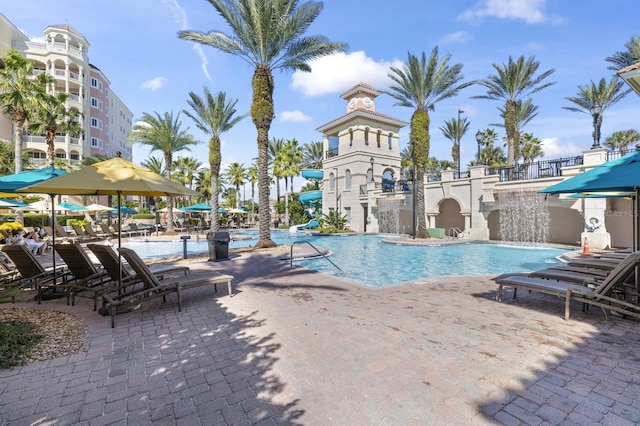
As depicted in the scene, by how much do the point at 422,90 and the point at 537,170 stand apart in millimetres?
9270

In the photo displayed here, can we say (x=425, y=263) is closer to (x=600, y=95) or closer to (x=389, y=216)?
(x=389, y=216)

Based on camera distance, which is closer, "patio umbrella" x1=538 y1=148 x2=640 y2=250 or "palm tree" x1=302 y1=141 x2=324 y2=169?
"patio umbrella" x1=538 y1=148 x2=640 y2=250

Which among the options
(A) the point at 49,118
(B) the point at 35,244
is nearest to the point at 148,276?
(B) the point at 35,244

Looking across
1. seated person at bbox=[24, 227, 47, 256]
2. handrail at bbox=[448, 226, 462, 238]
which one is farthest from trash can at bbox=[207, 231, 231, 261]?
handrail at bbox=[448, 226, 462, 238]

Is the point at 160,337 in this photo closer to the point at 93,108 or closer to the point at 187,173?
the point at 187,173

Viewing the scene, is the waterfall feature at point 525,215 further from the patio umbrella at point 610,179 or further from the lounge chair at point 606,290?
the lounge chair at point 606,290

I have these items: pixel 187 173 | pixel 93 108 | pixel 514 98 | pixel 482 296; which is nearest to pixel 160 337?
pixel 482 296

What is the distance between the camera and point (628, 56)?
832 inches

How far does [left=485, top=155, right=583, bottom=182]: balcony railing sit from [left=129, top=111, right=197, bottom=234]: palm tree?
2675 centimetres

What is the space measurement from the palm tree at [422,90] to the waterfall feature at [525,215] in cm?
568

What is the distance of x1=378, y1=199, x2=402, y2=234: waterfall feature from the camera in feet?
93.7

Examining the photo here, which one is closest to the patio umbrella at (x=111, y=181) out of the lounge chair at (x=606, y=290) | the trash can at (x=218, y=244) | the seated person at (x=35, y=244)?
the trash can at (x=218, y=244)

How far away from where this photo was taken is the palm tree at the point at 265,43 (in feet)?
49.4

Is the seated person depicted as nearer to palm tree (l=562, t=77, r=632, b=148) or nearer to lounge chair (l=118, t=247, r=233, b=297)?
lounge chair (l=118, t=247, r=233, b=297)
